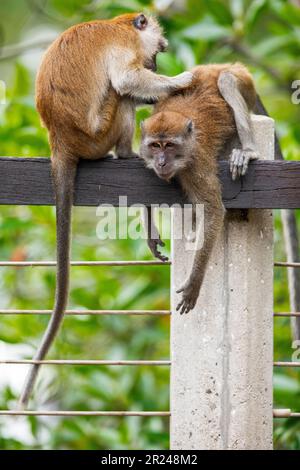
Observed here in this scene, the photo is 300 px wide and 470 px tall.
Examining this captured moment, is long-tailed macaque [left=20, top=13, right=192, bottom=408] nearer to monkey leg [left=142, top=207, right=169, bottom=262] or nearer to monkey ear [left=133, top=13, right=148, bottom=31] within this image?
monkey ear [left=133, top=13, right=148, bottom=31]

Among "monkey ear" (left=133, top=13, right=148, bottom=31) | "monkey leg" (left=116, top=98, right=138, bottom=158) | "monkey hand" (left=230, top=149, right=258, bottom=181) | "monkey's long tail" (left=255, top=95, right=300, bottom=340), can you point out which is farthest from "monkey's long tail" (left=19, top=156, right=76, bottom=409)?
"monkey's long tail" (left=255, top=95, right=300, bottom=340)

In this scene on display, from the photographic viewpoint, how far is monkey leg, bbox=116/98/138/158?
13.9 ft

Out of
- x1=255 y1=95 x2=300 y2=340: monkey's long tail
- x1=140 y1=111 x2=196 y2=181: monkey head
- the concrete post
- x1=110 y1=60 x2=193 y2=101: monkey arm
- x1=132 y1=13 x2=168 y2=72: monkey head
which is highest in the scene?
x1=132 y1=13 x2=168 y2=72: monkey head

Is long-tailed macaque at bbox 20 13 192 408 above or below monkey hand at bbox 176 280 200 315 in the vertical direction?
above

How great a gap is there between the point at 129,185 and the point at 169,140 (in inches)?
14.6

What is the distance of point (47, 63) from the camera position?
4.14 meters

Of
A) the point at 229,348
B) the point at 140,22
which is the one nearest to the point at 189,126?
the point at 140,22

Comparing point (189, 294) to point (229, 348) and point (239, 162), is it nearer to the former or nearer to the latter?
point (229, 348)

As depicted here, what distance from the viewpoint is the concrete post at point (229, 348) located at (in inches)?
166

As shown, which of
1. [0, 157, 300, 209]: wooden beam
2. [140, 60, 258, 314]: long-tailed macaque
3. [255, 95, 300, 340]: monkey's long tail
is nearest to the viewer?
[0, 157, 300, 209]: wooden beam

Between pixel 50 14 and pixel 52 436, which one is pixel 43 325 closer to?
pixel 52 436

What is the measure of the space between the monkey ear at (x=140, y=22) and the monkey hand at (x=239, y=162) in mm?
943

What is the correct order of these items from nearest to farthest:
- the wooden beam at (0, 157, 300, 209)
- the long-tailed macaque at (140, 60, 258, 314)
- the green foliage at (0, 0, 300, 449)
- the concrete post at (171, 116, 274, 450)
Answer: the wooden beam at (0, 157, 300, 209) → the long-tailed macaque at (140, 60, 258, 314) → the concrete post at (171, 116, 274, 450) → the green foliage at (0, 0, 300, 449)

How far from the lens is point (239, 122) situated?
171 inches
